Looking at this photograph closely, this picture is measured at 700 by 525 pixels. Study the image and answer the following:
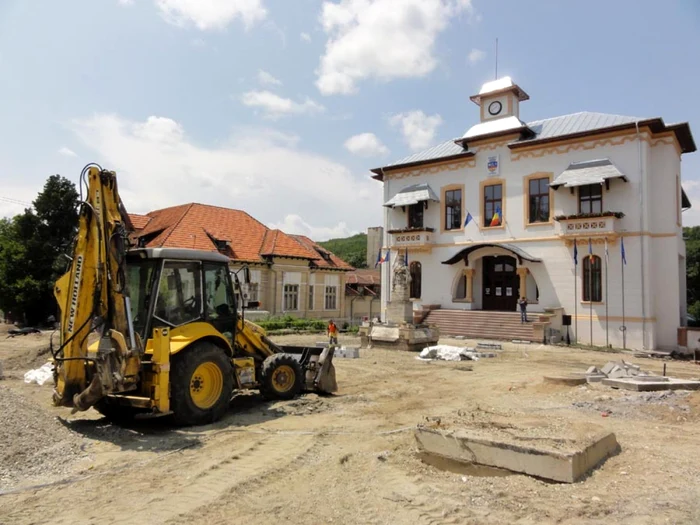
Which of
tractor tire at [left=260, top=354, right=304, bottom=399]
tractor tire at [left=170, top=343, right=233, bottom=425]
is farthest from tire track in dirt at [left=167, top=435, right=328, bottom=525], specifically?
tractor tire at [left=260, top=354, right=304, bottom=399]

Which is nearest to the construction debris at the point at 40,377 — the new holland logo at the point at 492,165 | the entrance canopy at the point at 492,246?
the entrance canopy at the point at 492,246

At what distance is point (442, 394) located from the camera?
10.7 metres

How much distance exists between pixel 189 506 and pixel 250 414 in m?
3.67

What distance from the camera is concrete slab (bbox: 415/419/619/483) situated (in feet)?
17.3

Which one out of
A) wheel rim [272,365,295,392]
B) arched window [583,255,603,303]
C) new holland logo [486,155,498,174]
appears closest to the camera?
wheel rim [272,365,295,392]

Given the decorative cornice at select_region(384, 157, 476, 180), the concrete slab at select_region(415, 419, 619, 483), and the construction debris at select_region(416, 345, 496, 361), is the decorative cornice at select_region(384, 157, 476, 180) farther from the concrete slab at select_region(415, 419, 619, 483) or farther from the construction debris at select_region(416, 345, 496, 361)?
the concrete slab at select_region(415, 419, 619, 483)

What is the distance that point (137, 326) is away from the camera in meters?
7.55

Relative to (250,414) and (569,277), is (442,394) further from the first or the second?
(569,277)

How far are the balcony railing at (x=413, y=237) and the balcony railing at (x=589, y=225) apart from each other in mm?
7345

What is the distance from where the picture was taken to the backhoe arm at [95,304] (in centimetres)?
680

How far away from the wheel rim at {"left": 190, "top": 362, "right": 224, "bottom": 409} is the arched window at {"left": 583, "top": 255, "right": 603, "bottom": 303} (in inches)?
847

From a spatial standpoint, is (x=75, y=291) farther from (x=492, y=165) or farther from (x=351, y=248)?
(x=351, y=248)

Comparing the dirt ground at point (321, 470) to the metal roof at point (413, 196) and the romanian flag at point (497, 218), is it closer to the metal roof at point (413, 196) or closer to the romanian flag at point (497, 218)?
the romanian flag at point (497, 218)

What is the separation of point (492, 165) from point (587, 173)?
533 cm
